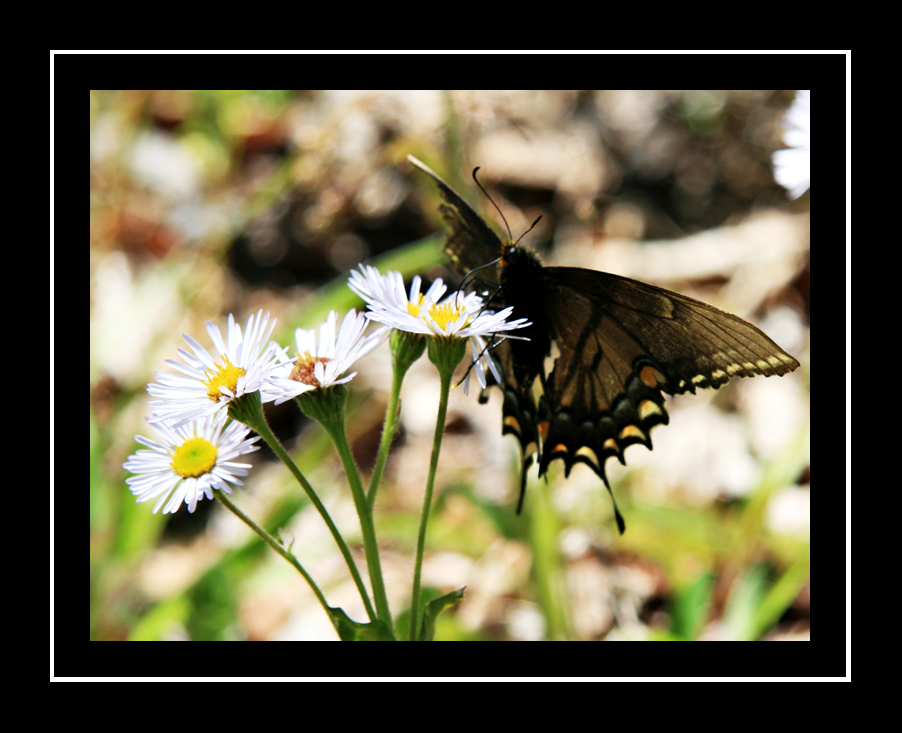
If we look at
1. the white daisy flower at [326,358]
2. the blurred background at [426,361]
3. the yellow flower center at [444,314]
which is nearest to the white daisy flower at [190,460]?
the white daisy flower at [326,358]

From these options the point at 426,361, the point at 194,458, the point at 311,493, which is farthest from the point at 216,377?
the point at 426,361

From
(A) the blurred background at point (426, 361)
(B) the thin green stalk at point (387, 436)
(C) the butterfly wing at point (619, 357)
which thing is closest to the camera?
(B) the thin green stalk at point (387, 436)

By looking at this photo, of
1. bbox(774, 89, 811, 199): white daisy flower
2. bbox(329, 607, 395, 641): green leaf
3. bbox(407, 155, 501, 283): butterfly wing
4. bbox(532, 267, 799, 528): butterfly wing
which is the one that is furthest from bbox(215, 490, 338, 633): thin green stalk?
bbox(774, 89, 811, 199): white daisy flower

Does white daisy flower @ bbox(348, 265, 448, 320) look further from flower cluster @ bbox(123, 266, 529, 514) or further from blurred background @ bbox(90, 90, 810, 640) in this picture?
blurred background @ bbox(90, 90, 810, 640)

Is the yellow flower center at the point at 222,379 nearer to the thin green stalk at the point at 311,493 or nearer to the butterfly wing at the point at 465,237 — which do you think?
the thin green stalk at the point at 311,493

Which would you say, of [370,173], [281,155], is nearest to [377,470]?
[370,173]

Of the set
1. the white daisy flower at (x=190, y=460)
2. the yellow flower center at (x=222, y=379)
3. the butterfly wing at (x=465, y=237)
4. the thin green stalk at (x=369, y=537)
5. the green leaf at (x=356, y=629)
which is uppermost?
the butterfly wing at (x=465, y=237)
